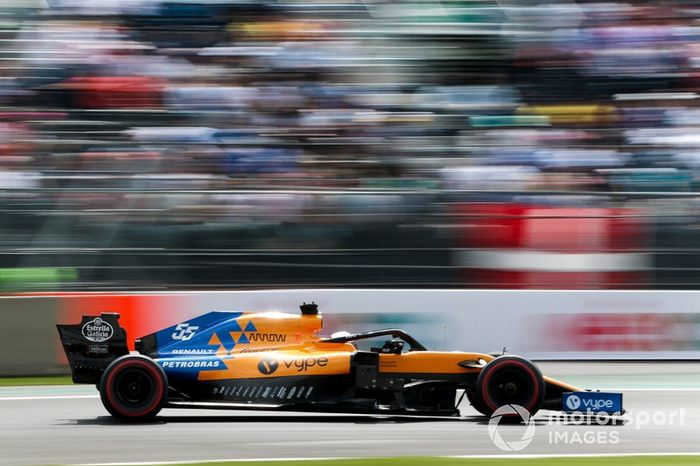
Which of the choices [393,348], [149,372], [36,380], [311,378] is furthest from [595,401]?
[36,380]

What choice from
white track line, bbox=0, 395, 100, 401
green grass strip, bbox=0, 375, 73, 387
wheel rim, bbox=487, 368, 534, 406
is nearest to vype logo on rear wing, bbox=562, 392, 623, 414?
wheel rim, bbox=487, 368, 534, 406

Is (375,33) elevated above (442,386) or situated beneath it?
elevated above

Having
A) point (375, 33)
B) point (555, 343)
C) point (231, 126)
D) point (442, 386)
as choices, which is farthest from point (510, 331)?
point (375, 33)

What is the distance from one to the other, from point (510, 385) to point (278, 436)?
173cm

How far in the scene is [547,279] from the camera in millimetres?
11172

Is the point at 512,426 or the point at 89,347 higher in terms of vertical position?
the point at 89,347

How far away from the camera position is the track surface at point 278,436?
6.44 metres

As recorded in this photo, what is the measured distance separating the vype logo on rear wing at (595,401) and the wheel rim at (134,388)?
3.00m

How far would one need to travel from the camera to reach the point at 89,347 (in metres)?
7.62

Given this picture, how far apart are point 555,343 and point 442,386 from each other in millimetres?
3859

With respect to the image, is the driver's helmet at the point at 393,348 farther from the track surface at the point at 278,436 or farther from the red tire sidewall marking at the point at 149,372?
the red tire sidewall marking at the point at 149,372

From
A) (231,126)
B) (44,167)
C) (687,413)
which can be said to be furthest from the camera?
(231,126)

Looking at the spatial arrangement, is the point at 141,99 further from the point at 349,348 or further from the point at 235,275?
the point at 349,348

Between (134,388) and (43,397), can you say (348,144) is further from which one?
(134,388)
